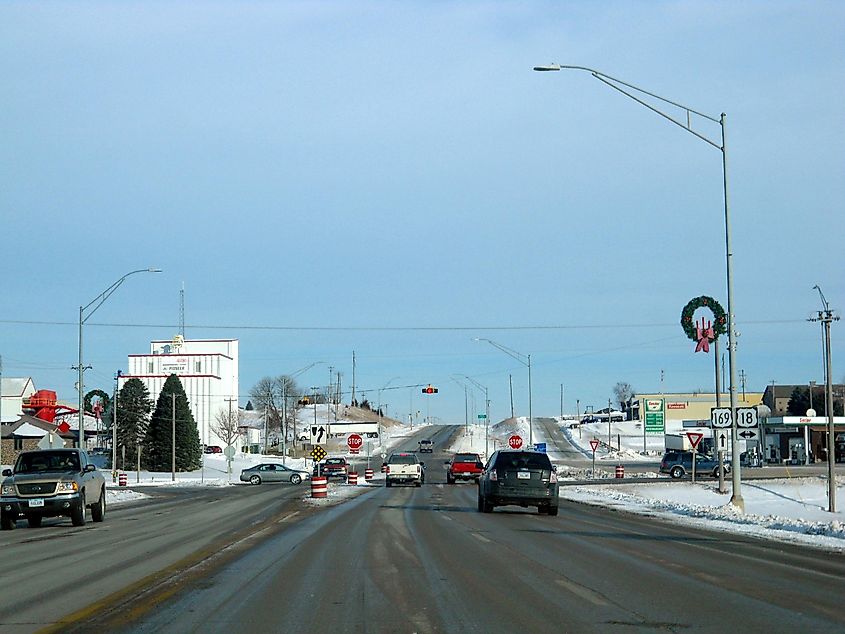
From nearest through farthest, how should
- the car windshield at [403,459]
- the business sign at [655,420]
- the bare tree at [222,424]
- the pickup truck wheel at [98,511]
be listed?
the pickup truck wheel at [98,511]
the car windshield at [403,459]
the business sign at [655,420]
the bare tree at [222,424]

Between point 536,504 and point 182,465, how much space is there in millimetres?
75769

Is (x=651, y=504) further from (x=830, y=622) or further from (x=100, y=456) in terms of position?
(x=100, y=456)

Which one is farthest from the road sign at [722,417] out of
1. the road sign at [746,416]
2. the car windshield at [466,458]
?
the car windshield at [466,458]

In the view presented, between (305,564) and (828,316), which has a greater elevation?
(828,316)

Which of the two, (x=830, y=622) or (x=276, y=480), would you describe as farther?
(x=276, y=480)

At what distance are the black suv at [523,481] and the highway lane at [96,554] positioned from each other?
21.0ft

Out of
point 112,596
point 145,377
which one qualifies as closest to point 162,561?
point 112,596

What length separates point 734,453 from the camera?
29859mm

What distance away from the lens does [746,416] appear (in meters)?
29.5

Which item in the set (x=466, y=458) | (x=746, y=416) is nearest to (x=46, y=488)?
(x=746, y=416)

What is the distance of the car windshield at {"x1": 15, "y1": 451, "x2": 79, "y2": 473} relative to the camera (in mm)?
27203

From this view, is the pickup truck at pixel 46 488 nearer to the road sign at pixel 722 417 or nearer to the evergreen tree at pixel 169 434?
the road sign at pixel 722 417

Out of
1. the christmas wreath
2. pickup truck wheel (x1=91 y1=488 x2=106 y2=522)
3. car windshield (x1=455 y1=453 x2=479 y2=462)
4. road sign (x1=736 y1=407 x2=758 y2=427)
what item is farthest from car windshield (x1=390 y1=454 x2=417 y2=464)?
road sign (x1=736 y1=407 x2=758 y2=427)

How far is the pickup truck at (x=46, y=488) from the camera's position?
2636 cm
